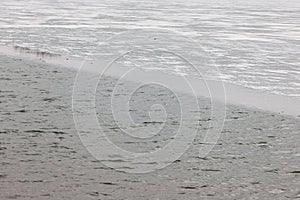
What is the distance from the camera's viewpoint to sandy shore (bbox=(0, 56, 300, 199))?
6930 mm

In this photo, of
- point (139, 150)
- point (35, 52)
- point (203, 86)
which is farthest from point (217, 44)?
point (139, 150)

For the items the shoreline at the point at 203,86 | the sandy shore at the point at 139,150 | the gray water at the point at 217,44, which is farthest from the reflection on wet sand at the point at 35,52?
the sandy shore at the point at 139,150

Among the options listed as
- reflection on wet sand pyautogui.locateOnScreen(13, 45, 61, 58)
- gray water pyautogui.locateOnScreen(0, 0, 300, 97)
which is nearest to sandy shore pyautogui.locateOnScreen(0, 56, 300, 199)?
gray water pyautogui.locateOnScreen(0, 0, 300, 97)

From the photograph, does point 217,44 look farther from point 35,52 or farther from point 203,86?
point 203,86

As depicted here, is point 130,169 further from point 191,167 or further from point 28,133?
point 28,133

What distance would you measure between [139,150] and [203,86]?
6045mm

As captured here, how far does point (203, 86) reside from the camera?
572 inches

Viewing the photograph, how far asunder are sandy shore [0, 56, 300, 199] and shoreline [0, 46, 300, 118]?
722mm

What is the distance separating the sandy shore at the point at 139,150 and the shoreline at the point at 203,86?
722mm

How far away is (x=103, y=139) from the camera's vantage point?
9.28 metres

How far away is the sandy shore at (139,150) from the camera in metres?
6.93

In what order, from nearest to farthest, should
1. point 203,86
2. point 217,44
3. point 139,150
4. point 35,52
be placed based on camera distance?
point 139,150
point 203,86
point 35,52
point 217,44

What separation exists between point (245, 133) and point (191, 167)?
2.23 metres

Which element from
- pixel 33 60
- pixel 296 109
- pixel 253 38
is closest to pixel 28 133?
pixel 296 109
